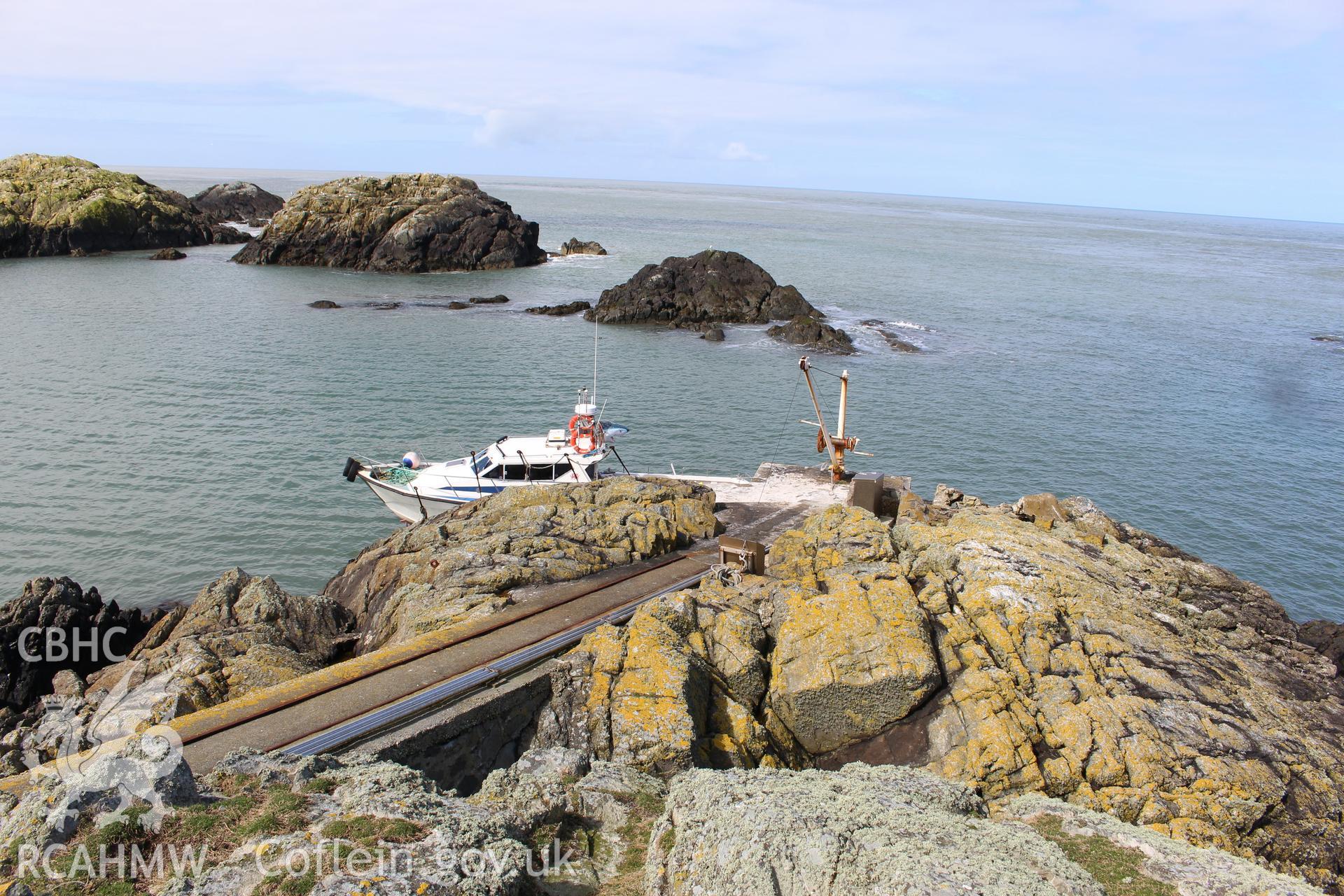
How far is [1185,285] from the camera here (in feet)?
350

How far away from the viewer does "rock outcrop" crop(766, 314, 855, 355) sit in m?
56.0

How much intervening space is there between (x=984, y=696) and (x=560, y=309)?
57.1 m

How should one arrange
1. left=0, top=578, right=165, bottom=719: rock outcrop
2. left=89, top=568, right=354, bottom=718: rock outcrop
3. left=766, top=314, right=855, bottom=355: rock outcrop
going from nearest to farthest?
left=89, top=568, right=354, bottom=718: rock outcrop
left=0, top=578, right=165, bottom=719: rock outcrop
left=766, top=314, right=855, bottom=355: rock outcrop

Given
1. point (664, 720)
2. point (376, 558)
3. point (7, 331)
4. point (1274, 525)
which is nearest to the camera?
point (664, 720)

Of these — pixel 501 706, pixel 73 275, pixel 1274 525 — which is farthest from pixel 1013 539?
pixel 73 275

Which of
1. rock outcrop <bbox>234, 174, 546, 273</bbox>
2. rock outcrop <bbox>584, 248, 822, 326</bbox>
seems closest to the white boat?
rock outcrop <bbox>584, 248, 822, 326</bbox>

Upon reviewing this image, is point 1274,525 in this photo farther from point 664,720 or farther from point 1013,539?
point 664,720

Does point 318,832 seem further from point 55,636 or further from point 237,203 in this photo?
point 237,203

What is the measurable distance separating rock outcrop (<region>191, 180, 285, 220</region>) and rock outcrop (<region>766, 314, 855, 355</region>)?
100406 millimetres

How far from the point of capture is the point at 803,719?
13.0 meters

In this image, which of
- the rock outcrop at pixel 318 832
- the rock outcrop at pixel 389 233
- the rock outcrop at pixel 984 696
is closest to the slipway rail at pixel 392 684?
the rock outcrop at pixel 984 696

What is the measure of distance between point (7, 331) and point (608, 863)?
62.3m

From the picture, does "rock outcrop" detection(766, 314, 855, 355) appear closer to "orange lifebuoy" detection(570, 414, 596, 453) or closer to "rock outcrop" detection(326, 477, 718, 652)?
"orange lifebuoy" detection(570, 414, 596, 453)

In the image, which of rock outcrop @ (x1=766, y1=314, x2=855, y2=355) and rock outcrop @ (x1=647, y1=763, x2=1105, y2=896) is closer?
rock outcrop @ (x1=647, y1=763, x2=1105, y2=896)
